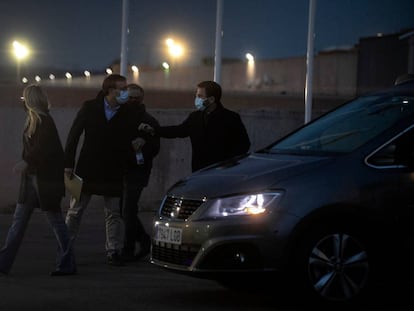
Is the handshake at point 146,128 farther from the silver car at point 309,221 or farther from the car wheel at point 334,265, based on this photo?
the car wheel at point 334,265

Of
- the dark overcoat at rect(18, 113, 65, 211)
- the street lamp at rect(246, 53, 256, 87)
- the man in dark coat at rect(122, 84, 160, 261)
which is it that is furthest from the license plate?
the street lamp at rect(246, 53, 256, 87)

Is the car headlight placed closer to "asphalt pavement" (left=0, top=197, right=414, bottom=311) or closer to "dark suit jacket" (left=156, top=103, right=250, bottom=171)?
"asphalt pavement" (left=0, top=197, right=414, bottom=311)

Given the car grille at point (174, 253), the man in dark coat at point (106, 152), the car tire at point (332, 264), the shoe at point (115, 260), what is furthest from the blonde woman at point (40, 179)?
the car tire at point (332, 264)

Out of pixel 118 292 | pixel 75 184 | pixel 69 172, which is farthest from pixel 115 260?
pixel 118 292

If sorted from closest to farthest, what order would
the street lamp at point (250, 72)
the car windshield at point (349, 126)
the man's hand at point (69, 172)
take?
the car windshield at point (349, 126)
the man's hand at point (69, 172)
the street lamp at point (250, 72)

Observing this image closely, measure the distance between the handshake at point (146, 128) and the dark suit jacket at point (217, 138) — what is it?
0.45m

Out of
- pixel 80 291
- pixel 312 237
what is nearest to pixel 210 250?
pixel 312 237

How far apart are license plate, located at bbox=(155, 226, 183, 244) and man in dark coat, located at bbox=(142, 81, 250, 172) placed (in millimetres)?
1921

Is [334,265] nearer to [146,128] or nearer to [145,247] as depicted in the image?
[146,128]

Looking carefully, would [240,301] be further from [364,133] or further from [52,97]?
[52,97]

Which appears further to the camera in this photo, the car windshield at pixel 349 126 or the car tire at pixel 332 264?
the car windshield at pixel 349 126

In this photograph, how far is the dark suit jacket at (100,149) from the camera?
32.4 feet

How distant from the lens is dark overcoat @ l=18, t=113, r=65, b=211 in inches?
361

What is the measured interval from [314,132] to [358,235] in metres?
1.47
